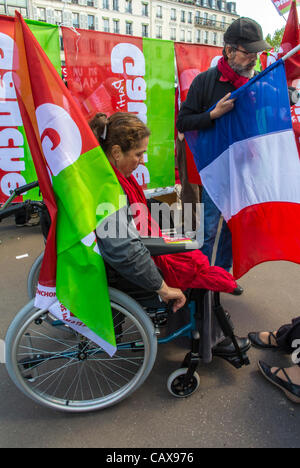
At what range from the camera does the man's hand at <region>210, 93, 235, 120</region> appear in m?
1.92

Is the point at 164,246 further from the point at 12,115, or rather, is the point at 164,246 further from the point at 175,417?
the point at 12,115

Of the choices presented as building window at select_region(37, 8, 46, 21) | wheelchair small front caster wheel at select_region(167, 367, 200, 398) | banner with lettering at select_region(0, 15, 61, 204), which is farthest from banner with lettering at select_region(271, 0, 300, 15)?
building window at select_region(37, 8, 46, 21)

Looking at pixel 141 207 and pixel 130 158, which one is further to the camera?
pixel 141 207

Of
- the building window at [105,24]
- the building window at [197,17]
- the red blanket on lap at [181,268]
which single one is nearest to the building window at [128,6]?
the building window at [105,24]

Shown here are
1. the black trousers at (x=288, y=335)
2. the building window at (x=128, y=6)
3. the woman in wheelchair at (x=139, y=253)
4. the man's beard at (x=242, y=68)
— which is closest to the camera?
the woman in wheelchair at (x=139, y=253)

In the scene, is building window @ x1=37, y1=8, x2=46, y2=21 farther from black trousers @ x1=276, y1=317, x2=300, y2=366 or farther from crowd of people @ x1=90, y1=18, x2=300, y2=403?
black trousers @ x1=276, y1=317, x2=300, y2=366

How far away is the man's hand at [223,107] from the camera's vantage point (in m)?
1.92

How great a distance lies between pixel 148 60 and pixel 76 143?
3.20 metres

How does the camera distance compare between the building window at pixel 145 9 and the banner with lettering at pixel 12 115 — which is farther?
the building window at pixel 145 9

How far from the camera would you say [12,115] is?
3.58m

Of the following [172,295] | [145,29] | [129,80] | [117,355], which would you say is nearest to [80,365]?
[117,355]

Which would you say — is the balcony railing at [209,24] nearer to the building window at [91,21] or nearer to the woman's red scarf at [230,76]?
the building window at [91,21]

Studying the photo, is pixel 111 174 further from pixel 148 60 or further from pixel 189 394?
pixel 148 60

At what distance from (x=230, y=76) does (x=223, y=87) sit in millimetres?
79
